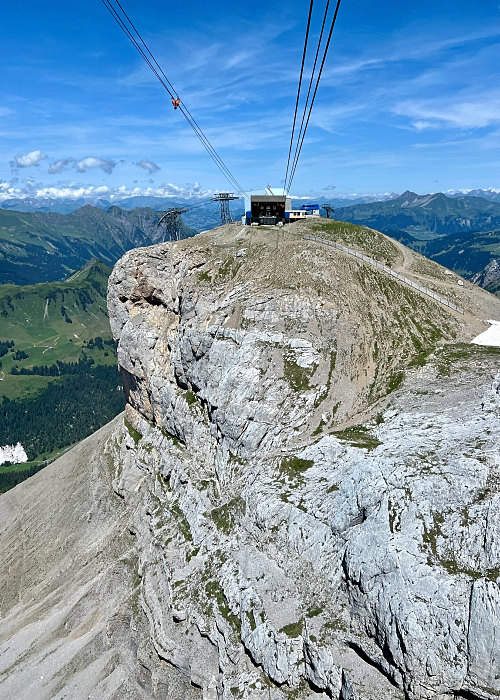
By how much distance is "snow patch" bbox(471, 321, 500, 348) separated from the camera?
65.7 meters

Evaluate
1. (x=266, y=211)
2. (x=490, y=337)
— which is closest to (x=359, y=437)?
(x=490, y=337)

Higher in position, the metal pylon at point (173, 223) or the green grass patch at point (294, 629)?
the metal pylon at point (173, 223)

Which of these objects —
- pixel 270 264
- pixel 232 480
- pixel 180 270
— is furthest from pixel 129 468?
pixel 270 264

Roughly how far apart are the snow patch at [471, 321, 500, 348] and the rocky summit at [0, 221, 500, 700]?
164 centimetres

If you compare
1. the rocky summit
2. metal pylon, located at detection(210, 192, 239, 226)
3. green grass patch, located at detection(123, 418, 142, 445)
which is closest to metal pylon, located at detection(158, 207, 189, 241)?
metal pylon, located at detection(210, 192, 239, 226)

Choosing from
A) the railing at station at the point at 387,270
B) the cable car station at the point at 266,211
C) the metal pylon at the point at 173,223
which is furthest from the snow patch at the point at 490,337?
the metal pylon at the point at 173,223

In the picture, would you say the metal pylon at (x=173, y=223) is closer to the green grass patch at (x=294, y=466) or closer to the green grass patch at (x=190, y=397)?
the green grass patch at (x=190, y=397)

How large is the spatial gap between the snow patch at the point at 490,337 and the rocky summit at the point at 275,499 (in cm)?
164

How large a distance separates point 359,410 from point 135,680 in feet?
158

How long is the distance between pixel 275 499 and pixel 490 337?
4507 centimetres

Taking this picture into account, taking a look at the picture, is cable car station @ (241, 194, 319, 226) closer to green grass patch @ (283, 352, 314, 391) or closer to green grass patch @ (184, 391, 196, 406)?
green grass patch @ (184, 391, 196, 406)

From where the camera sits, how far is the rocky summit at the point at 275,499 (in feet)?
118

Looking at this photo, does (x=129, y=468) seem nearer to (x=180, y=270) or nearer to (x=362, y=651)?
(x=180, y=270)

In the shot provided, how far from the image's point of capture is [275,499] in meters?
50.2
